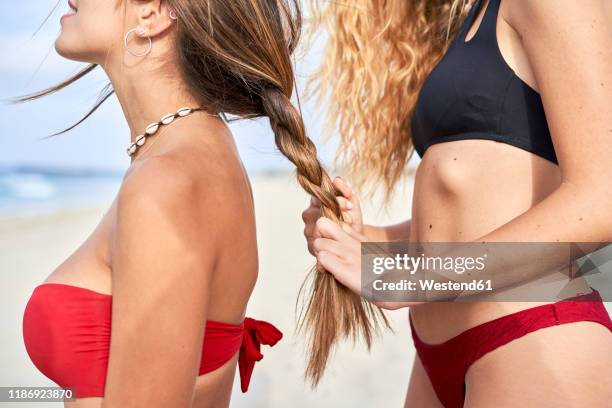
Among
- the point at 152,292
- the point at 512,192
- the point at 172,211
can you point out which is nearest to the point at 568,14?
the point at 512,192

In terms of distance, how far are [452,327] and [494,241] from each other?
1.18 feet

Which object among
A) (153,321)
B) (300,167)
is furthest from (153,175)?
(300,167)

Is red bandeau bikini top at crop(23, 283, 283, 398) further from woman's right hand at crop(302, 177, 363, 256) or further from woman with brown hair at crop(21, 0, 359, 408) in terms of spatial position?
woman's right hand at crop(302, 177, 363, 256)

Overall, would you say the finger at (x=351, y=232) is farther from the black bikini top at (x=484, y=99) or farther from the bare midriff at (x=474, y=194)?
the black bikini top at (x=484, y=99)

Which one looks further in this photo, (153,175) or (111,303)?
(111,303)

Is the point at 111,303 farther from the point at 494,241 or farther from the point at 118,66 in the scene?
the point at 494,241

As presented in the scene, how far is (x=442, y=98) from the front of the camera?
6.01 feet

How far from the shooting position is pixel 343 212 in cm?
192

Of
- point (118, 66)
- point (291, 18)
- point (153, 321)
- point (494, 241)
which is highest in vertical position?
point (291, 18)

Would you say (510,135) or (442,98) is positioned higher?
(442,98)

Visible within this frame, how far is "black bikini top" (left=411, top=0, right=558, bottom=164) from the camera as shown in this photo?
167cm

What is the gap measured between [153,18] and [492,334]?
1.09 metres

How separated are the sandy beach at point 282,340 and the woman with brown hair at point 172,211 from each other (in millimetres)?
590

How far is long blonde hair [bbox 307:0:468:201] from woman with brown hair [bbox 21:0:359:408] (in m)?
0.60
